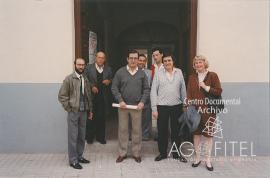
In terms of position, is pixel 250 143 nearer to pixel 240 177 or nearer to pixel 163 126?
pixel 240 177

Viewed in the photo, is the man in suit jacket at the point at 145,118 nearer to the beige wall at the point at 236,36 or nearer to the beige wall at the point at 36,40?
the beige wall at the point at 236,36

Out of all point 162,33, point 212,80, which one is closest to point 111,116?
point 162,33

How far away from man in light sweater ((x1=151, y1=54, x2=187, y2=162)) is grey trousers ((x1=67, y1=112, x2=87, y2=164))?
123cm

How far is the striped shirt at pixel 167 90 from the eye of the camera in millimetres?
6316

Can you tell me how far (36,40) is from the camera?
22.0ft

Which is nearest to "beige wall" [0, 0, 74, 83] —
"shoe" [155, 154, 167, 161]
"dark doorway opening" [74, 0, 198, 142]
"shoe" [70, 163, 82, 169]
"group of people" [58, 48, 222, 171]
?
"group of people" [58, 48, 222, 171]

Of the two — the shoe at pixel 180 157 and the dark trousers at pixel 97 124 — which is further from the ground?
the dark trousers at pixel 97 124

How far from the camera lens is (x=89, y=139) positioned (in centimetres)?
710

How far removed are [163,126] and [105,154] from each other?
1.27 m

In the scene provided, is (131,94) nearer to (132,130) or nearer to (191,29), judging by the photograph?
(132,130)

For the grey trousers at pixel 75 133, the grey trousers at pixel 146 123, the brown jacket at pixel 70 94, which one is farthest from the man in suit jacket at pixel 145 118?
the brown jacket at pixel 70 94

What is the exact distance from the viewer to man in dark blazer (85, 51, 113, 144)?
275 inches

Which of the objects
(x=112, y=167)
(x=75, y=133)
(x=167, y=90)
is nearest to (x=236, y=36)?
(x=167, y=90)

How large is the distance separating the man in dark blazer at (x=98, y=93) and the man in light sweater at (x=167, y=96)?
1134mm
